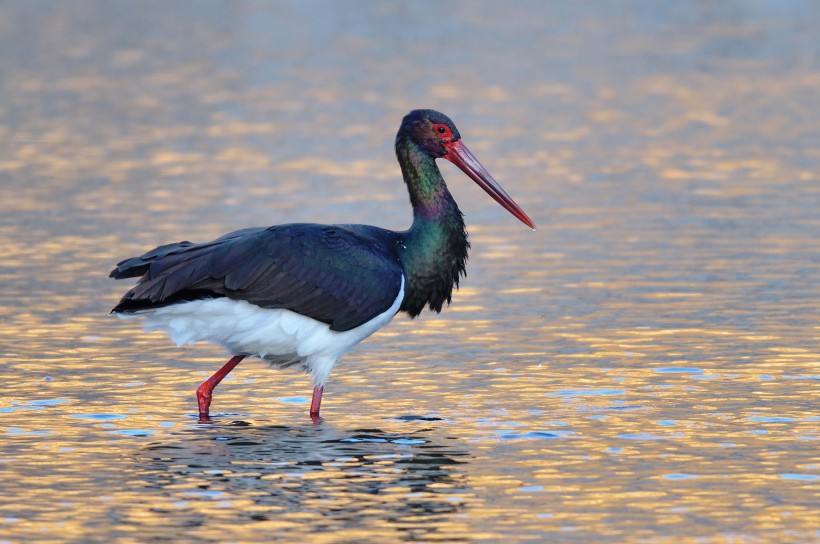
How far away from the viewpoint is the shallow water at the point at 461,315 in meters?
8.96

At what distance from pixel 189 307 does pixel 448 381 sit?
212 cm

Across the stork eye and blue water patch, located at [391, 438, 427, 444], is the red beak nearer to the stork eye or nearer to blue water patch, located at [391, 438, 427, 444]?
the stork eye

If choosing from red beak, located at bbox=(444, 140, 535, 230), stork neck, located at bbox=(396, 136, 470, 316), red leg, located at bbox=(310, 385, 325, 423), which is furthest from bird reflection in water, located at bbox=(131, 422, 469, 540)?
red beak, located at bbox=(444, 140, 535, 230)

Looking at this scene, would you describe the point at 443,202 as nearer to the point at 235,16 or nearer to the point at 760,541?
the point at 760,541

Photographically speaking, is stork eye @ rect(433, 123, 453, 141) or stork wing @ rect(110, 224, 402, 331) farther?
stork eye @ rect(433, 123, 453, 141)

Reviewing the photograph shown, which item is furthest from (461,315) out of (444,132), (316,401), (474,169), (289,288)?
(289,288)

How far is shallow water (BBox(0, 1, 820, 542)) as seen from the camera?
29.4 ft

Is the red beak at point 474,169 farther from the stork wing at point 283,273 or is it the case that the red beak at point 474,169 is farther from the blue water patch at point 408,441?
the blue water patch at point 408,441

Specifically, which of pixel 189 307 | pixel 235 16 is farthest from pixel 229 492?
pixel 235 16

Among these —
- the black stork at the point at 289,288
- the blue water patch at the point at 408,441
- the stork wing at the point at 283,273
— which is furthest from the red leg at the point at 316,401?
the blue water patch at the point at 408,441

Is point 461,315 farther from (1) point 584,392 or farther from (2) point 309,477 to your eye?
(2) point 309,477

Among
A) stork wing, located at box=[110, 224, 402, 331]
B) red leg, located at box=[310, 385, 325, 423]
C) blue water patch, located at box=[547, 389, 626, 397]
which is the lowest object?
red leg, located at box=[310, 385, 325, 423]

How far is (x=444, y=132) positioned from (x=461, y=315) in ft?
9.17

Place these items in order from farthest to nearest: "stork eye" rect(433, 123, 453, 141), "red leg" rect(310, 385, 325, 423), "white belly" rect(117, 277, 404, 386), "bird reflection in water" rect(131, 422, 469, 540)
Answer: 1. "stork eye" rect(433, 123, 453, 141)
2. "red leg" rect(310, 385, 325, 423)
3. "white belly" rect(117, 277, 404, 386)
4. "bird reflection in water" rect(131, 422, 469, 540)
